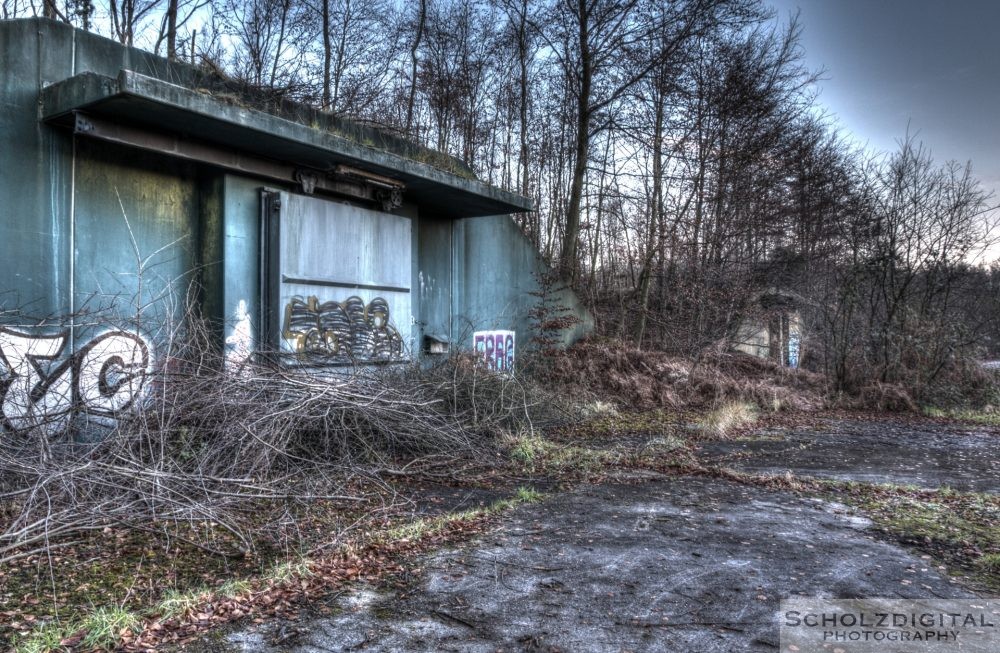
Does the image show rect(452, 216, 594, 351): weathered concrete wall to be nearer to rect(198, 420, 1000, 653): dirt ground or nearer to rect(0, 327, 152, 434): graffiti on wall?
rect(0, 327, 152, 434): graffiti on wall

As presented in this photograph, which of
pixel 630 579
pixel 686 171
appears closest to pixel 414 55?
pixel 686 171

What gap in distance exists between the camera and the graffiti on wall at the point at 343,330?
8734 millimetres

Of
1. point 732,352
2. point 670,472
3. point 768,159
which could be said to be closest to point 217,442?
point 670,472

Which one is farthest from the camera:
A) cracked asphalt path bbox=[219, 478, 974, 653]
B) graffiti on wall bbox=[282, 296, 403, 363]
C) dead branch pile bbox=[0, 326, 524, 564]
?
graffiti on wall bbox=[282, 296, 403, 363]

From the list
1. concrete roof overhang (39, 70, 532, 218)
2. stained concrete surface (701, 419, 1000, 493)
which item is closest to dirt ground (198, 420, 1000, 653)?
stained concrete surface (701, 419, 1000, 493)

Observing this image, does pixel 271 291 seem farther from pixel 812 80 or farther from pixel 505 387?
pixel 812 80

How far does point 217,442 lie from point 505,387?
163 inches

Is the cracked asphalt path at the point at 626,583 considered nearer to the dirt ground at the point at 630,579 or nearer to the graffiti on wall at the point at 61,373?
the dirt ground at the point at 630,579

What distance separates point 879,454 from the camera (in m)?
8.60

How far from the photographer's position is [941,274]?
13719 millimetres

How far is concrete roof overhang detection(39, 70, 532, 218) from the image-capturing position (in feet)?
20.9

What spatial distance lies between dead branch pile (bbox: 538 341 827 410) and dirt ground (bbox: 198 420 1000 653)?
21.3 feet

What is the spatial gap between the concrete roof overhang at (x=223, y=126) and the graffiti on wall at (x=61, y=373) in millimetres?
2237

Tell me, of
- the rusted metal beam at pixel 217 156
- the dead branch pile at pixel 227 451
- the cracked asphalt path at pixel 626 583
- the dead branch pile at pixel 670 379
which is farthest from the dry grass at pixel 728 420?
the rusted metal beam at pixel 217 156
